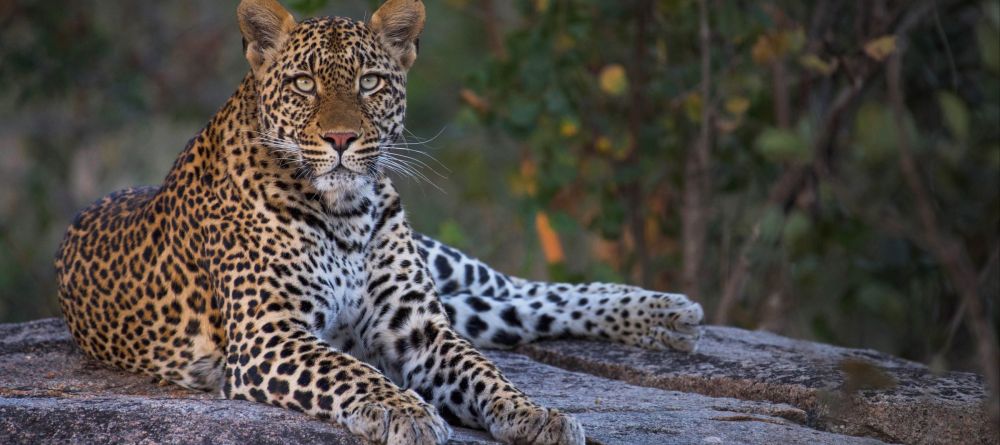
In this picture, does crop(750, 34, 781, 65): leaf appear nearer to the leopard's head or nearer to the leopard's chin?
the leopard's head

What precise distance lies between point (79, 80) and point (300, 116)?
12655mm

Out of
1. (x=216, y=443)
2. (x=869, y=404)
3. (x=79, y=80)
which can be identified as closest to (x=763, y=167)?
(x=869, y=404)

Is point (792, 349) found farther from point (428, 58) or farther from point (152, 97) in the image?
point (152, 97)

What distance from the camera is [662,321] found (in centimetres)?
752

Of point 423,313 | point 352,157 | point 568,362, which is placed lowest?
→ point 568,362

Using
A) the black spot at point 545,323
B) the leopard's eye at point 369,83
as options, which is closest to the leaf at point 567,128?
the black spot at point 545,323

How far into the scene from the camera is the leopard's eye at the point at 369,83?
612 centimetres

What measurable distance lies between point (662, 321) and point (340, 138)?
99.3 inches

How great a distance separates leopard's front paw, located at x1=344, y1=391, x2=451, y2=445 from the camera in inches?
191

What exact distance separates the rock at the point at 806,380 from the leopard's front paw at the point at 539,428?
0.97 metres

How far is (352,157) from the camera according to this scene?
19.1 ft


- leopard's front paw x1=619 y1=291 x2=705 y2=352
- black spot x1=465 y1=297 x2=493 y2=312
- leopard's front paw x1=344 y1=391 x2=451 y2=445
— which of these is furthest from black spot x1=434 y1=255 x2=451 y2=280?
leopard's front paw x1=344 y1=391 x2=451 y2=445

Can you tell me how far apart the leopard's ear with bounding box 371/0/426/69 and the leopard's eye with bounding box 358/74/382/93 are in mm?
339

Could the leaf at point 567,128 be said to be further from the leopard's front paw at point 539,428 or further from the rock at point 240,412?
the leopard's front paw at point 539,428
